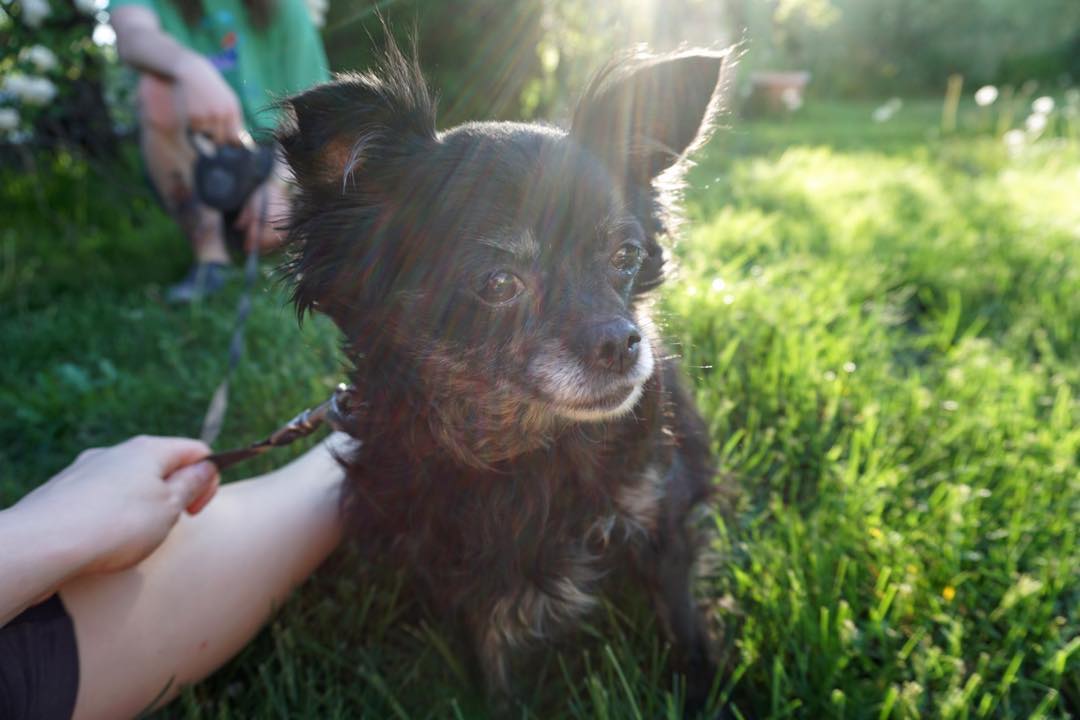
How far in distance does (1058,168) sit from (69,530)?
6.26 metres

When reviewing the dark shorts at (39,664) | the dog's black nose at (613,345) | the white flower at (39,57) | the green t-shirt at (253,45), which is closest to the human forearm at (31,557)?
the dark shorts at (39,664)

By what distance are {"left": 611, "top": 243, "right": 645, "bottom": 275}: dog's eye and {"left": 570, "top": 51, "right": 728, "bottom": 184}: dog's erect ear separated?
202 mm

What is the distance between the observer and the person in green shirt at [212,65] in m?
3.70

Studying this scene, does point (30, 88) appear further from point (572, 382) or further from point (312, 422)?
point (572, 382)

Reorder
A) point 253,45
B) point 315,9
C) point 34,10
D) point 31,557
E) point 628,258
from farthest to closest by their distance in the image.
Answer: point 315,9 < point 253,45 < point 34,10 < point 628,258 < point 31,557

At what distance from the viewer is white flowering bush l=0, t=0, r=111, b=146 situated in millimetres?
4176

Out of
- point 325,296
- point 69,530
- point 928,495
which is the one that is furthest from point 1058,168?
point 69,530

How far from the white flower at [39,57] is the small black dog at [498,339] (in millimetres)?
Result: 3608

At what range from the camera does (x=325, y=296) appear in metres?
Answer: 1.67

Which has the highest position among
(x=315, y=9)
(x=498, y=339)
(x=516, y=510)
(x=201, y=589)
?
(x=315, y=9)

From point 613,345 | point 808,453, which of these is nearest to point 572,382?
point 613,345

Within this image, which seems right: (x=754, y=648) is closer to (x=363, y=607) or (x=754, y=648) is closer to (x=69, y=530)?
(x=363, y=607)

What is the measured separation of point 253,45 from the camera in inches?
170

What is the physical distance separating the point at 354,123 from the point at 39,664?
3.97ft
